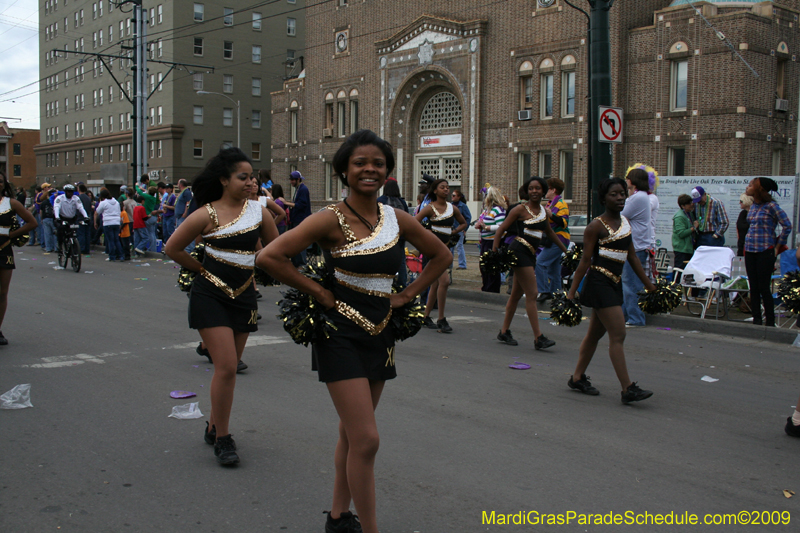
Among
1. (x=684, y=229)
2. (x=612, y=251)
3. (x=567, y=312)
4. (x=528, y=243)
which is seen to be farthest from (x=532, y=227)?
(x=684, y=229)

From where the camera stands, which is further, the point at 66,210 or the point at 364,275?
the point at 66,210

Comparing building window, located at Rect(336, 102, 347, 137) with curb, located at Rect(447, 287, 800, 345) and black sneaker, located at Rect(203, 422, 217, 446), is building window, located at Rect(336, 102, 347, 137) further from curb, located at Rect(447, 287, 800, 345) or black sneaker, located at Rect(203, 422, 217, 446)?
black sneaker, located at Rect(203, 422, 217, 446)

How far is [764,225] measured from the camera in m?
9.72

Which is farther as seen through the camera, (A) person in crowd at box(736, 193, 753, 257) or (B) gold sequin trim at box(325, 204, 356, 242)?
(A) person in crowd at box(736, 193, 753, 257)

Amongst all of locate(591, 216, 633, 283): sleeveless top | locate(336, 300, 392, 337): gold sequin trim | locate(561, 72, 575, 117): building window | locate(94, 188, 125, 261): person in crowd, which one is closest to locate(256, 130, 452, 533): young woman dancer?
locate(336, 300, 392, 337): gold sequin trim

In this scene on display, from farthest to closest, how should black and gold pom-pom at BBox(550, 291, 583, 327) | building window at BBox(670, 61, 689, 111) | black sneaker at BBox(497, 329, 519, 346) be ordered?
building window at BBox(670, 61, 689, 111)
black sneaker at BBox(497, 329, 519, 346)
black and gold pom-pom at BBox(550, 291, 583, 327)

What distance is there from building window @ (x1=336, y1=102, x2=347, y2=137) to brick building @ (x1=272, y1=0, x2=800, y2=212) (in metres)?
0.07

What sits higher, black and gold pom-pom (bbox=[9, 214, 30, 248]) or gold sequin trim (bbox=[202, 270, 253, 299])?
black and gold pom-pom (bbox=[9, 214, 30, 248])

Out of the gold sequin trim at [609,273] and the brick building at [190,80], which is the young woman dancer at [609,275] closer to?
the gold sequin trim at [609,273]

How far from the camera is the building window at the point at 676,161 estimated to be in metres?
29.8

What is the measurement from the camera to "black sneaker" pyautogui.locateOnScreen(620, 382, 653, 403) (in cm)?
612

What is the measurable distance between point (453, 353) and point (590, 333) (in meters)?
2.21

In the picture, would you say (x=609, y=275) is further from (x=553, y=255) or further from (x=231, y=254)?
(x=553, y=255)

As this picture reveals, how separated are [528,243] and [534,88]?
2653 centimetres
